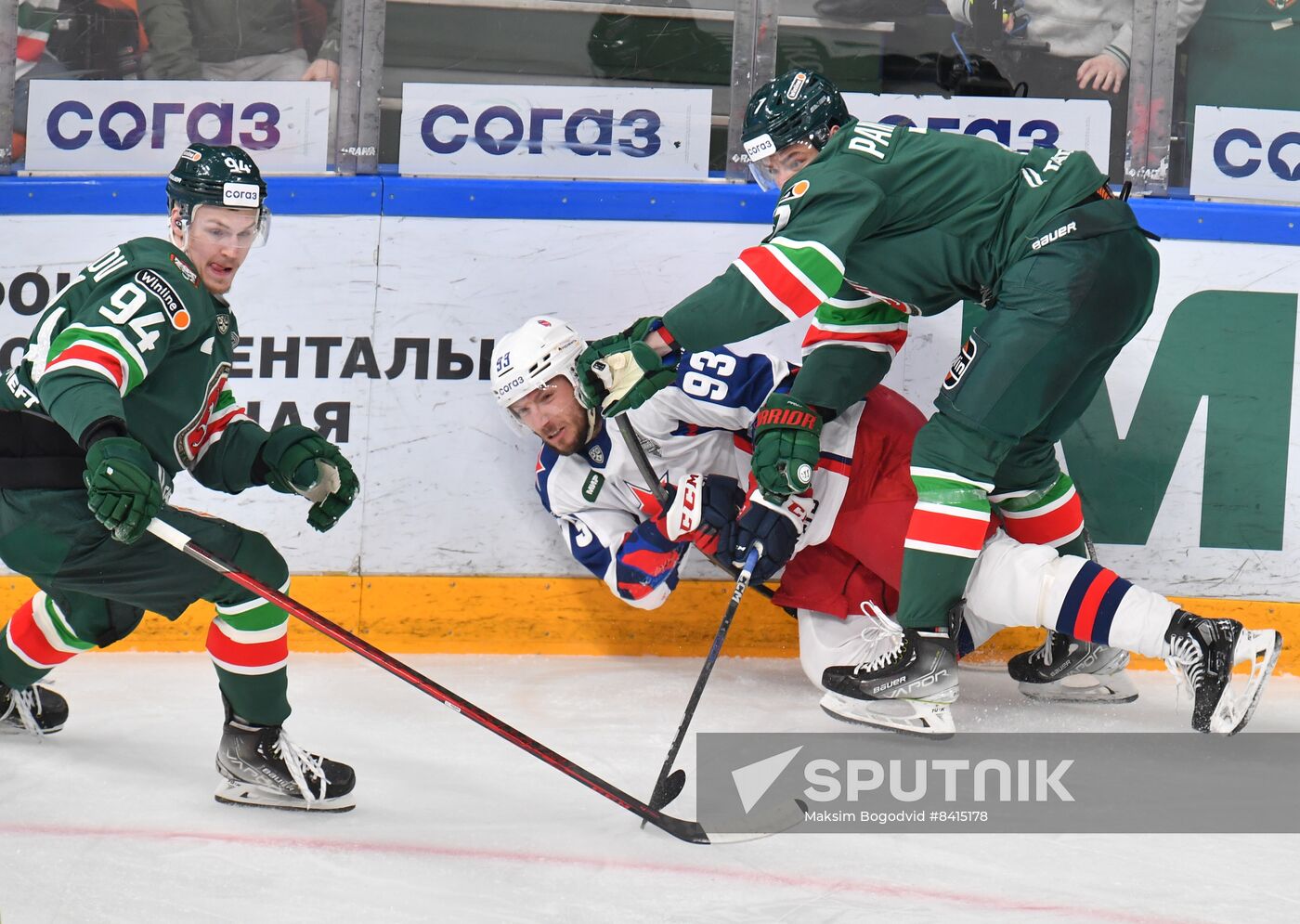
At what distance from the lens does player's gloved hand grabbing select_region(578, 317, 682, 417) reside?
8.43ft

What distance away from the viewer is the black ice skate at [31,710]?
2695 mm

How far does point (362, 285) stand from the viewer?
344cm

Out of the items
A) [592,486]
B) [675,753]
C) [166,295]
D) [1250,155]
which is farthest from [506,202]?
[1250,155]

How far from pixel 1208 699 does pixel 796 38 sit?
1.90 metres

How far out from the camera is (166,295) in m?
2.33

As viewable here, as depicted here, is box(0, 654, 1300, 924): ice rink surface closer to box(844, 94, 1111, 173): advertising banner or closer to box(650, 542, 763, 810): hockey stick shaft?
box(650, 542, 763, 810): hockey stick shaft

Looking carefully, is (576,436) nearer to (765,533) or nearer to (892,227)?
(765,533)

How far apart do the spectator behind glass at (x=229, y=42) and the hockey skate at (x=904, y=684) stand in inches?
77.1

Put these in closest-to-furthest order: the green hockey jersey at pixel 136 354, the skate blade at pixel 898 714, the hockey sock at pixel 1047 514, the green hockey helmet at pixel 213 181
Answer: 1. the green hockey jersey at pixel 136 354
2. the green hockey helmet at pixel 213 181
3. the skate blade at pixel 898 714
4. the hockey sock at pixel 1047 514

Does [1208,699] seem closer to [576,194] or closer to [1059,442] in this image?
[1059,442]

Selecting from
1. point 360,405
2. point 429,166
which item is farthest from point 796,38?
point 360,405

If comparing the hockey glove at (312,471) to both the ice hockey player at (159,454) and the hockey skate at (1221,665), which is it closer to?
the ice hockey player at (159,454)

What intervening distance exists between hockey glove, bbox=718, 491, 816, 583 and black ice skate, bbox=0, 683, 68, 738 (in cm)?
139

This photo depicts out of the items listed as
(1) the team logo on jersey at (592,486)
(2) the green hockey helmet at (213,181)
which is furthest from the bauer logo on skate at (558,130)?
(2) the green hockey helmet at (213,181)
